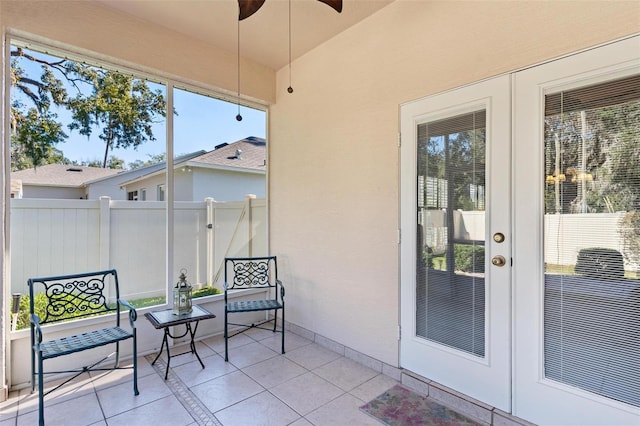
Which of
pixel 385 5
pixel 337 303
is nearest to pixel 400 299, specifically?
pixel 337 303

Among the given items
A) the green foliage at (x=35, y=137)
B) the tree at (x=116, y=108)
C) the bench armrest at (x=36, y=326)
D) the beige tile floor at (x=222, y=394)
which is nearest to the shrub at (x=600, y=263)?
the beige tile floor at (x=222, y=394)

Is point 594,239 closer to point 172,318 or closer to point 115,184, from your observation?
point 172,318

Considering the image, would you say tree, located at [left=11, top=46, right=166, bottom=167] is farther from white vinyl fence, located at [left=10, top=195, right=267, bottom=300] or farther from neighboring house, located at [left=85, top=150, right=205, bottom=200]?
white vinyl fence, located at [left=10, top=195, right=267, bottom=300]

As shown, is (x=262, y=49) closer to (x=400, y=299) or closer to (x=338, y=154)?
(x=338, y=154)

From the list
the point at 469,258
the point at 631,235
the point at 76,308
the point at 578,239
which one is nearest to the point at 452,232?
the point at 469,258

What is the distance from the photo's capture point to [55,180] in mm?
2520

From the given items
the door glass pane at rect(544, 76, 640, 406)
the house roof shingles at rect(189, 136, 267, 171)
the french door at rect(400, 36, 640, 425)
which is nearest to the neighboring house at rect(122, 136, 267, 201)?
the house roof shingles at rect(189, 136, 267, 171)

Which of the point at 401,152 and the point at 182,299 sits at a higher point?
the point at 401,152

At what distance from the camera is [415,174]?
2.37 meters

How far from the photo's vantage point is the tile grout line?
6.46 feet

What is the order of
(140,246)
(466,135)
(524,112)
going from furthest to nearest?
(140,246), (466,135), (524,112)

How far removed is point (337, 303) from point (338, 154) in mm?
1427

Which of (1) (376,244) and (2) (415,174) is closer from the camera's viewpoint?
(2) (415,174)

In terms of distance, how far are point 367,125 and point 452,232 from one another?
1163 mm
